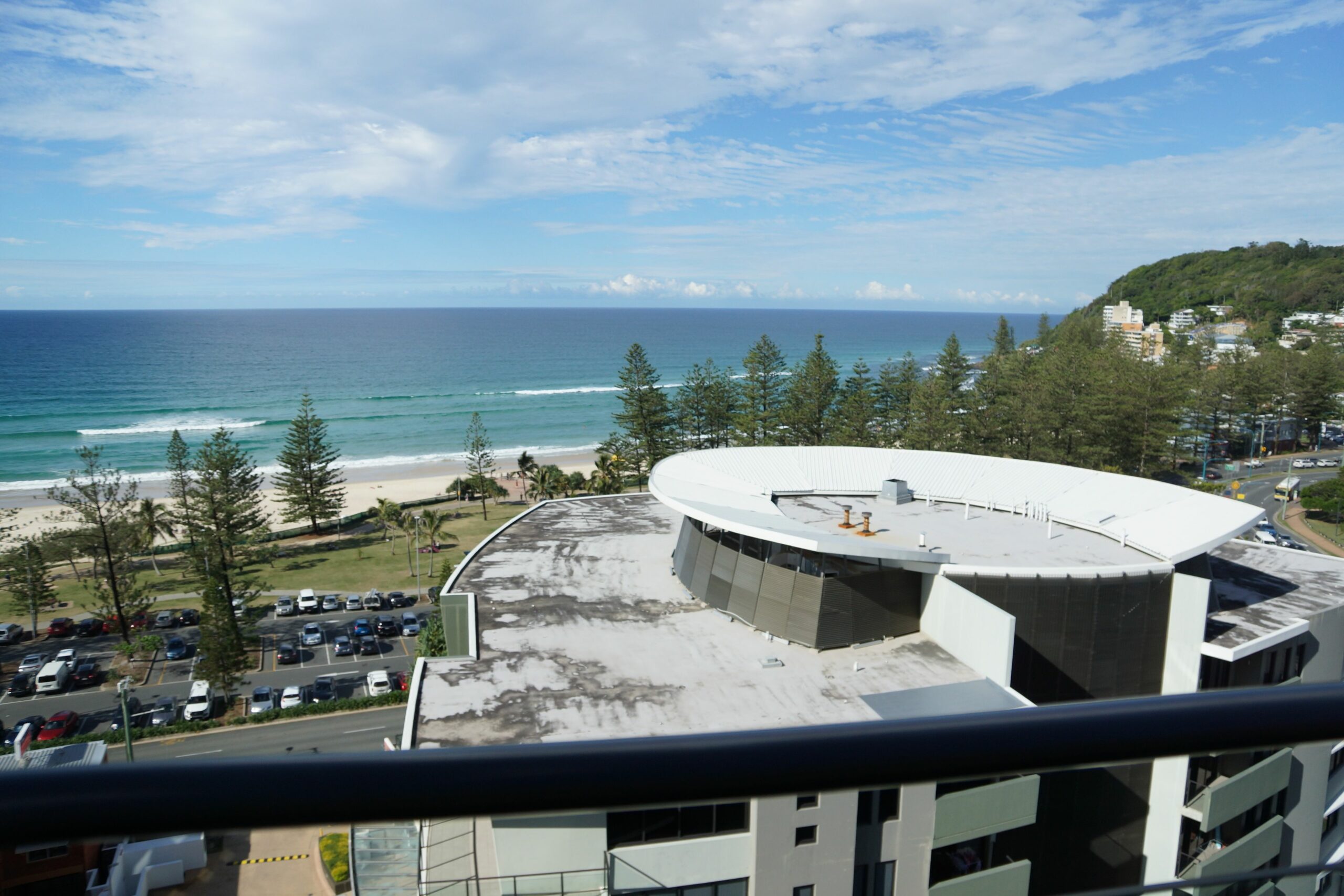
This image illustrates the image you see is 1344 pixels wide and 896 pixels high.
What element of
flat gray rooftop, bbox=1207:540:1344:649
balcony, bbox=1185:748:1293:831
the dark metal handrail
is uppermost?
the dark metal handrail

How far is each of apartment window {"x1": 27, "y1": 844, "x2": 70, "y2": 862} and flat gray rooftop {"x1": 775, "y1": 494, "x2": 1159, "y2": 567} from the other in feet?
38.7

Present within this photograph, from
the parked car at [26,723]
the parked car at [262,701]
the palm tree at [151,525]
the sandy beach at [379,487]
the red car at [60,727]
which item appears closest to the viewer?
the parked car at [26,723]

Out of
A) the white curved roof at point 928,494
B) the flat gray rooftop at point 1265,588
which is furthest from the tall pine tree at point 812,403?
the flat gray rooftop at point 1265,588

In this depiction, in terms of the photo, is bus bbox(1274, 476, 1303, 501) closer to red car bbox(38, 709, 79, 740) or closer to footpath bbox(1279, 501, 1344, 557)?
footpath bbox(1279, 501, 1344, 557)

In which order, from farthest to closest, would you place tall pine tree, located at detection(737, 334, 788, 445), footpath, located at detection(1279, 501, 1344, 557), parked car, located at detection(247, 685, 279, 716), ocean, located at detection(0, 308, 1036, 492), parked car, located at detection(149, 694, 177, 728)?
ocean, located at detection(0, 308, 1036, 492) < tall pine tree, located at detection(737, 334, 788, 445) < footpath, located at detection(1279, 501, 1344, 557) < parked car, located at detection(247, 685, 279, 716) < parked car, located at detection(149, 694, 177, 728)

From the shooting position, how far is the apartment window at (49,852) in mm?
713

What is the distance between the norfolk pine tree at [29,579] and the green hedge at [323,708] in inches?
370

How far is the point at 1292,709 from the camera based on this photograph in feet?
3.02

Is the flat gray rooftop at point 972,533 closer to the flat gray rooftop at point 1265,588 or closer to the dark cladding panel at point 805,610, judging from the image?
the dark cladding panel at point 805,610

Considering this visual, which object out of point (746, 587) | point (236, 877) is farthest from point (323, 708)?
point (746, 587)

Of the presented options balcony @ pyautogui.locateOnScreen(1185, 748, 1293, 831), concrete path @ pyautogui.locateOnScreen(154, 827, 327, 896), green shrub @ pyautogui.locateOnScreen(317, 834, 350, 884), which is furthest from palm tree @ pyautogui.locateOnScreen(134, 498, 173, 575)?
balcony @ pyautogui.locateOnScreen(1185, 748, 1293, 831)

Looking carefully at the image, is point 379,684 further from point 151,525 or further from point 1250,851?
point 151,525

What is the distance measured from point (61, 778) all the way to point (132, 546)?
3125 cm

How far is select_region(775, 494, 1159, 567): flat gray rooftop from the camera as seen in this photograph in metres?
12.5
